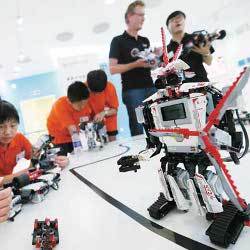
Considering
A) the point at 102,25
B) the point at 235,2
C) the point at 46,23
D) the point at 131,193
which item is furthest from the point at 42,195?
the point at 235,2

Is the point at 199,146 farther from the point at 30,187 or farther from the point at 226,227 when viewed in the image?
the point at 30,187

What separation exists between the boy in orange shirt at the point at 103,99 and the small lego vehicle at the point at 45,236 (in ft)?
5.42

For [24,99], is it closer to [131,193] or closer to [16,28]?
[16,28]

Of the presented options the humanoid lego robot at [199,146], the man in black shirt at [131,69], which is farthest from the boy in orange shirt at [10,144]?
the humanoid lego robot at [199,146]

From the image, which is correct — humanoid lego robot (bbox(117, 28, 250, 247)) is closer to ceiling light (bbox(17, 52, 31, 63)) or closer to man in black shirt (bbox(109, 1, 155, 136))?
man in black shirt (bbox(109, 1, 155, 136))

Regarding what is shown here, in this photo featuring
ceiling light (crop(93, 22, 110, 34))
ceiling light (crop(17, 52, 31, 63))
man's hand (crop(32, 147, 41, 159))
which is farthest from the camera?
ceiling light (crop(17, 52, 31, 63))

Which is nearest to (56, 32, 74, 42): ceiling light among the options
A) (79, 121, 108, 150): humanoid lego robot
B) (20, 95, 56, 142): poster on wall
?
(20, 95, 56, 142): poster on wall

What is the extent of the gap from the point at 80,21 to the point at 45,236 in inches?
173

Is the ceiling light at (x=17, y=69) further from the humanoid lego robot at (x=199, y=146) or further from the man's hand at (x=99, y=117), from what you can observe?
the humanoid lego robot at (x=199, y=146)

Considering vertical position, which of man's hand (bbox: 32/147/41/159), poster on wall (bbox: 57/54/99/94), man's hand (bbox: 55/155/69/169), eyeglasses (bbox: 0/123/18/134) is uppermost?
poster on wall (bbox: 57/54/99/94)

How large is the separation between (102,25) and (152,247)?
483 centimetres

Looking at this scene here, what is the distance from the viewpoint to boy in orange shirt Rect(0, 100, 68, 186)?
158 cm

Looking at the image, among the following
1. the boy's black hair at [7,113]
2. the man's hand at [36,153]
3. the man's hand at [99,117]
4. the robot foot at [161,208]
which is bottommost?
the robot foot at [161,208]

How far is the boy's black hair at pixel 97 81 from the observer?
7.88 ft
